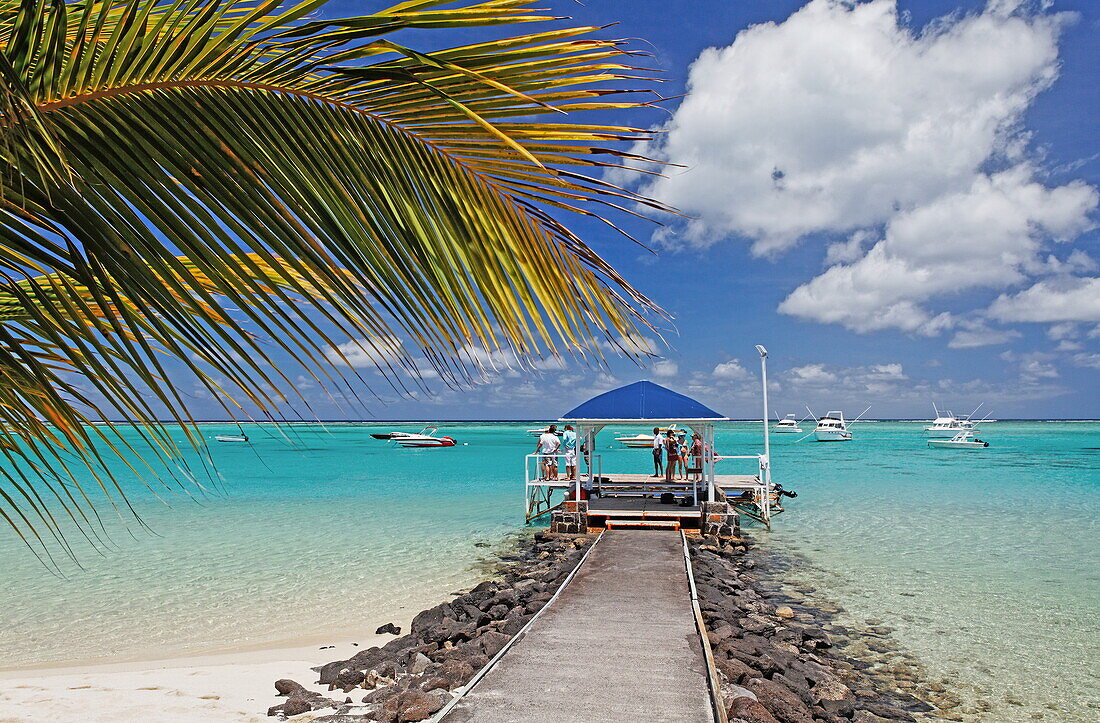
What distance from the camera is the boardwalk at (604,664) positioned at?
18.9 ft

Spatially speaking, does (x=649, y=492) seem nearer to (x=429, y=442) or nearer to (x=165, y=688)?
(x=165, y=688)

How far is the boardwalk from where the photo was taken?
577cm

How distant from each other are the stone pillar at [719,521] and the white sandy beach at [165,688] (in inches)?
342

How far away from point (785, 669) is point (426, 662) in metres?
4.24

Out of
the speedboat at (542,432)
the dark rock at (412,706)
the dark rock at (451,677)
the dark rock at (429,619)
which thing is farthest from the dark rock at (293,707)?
the speedboat at (542,432)

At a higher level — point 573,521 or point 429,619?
point 573,521

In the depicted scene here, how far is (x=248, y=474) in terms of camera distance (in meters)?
53.2

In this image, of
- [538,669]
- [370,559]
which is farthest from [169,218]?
[370,559]

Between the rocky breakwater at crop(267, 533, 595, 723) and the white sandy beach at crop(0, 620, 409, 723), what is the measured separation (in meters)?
0.20

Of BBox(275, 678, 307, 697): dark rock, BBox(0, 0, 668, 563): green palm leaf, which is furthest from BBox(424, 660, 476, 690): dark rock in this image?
BBox(0, 0, 668, 563): green palm leaf

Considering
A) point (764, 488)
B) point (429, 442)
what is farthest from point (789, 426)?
point (764, 488)

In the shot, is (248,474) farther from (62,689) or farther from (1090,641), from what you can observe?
(1090,641)

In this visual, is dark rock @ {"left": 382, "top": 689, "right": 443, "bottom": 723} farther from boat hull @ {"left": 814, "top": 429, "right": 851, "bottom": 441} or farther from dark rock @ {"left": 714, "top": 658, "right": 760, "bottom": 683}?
boat hull @ {"left": 814, "top": 429, "right": 851, "bottom": 441}

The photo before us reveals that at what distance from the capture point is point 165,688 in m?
8.99
